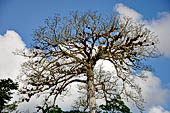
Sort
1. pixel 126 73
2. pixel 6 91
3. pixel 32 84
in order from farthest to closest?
pixel 6 91
pixel 126 73
pixel 32 84

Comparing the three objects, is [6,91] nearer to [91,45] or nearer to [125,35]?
[91,45]

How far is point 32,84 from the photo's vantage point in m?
11.4

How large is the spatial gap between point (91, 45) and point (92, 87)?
2722 millimetres

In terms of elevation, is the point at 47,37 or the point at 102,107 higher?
the point at 47,37

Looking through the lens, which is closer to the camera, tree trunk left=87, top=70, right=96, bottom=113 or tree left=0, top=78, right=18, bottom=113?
tree trunk left=87, top=70, right=96, bottom=113

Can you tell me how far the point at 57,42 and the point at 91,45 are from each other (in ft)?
6.84

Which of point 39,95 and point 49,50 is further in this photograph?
point 49,50

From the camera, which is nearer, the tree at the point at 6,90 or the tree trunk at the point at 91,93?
the tree trunk at the point at 91,93

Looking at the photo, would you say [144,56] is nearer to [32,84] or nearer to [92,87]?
[92,87]

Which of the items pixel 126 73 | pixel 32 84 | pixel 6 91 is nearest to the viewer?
pixel 32 84

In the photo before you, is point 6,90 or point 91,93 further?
point 6,90

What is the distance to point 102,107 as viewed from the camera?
1931cm

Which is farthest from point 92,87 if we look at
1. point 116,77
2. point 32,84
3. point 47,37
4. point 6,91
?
point 6,91

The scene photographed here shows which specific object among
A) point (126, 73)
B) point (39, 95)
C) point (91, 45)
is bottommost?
point (39, 95)
